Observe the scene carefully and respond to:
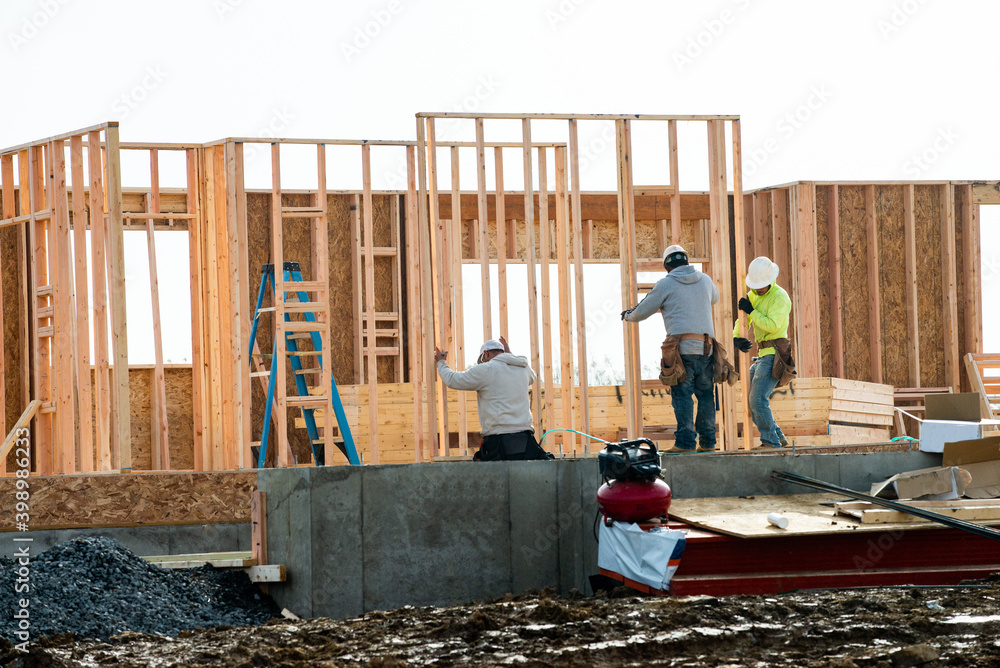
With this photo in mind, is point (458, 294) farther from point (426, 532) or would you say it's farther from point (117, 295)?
point (426, 532)

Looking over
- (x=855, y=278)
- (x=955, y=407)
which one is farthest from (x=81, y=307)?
(x=855, y=278)

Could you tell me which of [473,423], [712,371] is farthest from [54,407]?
[712,371]

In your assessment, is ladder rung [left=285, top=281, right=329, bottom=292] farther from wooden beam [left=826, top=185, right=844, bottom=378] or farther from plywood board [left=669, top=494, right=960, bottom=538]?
wooden beam [left=826, top=185, right=844, bottom=378]

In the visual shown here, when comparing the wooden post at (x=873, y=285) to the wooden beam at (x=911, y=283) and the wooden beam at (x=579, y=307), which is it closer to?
the wooden beam at (x=911, y=283)

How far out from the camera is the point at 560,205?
439 inches

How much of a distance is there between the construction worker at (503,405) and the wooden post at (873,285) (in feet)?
29.9

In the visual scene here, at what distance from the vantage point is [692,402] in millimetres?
9383

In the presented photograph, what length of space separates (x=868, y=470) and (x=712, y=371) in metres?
1.49

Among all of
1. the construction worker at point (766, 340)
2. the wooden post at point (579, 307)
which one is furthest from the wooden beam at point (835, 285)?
the wooden post at point (579, 307)

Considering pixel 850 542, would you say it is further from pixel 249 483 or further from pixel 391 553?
pixel 249 483

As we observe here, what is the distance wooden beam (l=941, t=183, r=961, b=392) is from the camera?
1650 cm

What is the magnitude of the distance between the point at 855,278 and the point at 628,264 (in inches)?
297

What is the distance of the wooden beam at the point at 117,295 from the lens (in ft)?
30.8

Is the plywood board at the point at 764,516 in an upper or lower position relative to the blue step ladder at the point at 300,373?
lower
